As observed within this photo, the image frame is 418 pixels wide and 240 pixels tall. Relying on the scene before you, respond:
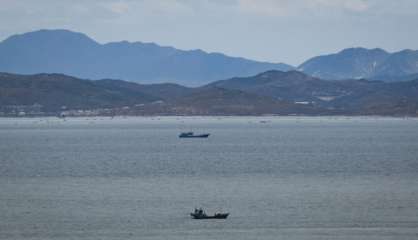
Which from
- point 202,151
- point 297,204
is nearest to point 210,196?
point 297,204

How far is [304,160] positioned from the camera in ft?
343

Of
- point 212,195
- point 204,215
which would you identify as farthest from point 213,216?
point 212,195

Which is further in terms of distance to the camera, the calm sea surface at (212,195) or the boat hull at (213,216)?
the boat hull at (213,216)

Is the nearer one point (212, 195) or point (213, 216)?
point (213, 216)

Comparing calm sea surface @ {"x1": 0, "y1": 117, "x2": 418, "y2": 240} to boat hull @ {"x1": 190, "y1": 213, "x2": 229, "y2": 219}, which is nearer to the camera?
calm sea surface @ {"x1": 0, "y1": 117, "x2": 418, "y2": 240}

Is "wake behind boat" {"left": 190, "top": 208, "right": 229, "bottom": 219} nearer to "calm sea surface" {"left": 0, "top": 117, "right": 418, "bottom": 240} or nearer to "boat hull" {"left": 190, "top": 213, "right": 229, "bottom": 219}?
"boat hull" {"left": 190, "top": 213, "right": 229, "bottom": 219}

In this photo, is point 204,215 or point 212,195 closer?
point 204,215

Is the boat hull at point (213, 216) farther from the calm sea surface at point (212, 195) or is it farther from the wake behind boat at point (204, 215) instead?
the calm sea surface at point (212, 195)

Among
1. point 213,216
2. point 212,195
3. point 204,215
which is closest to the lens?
point 204,215

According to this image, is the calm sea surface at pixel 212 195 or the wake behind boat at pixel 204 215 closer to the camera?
the calm sea surface at pixel 212 195

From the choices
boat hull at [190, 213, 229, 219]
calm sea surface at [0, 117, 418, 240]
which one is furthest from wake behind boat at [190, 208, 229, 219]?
calm sea surface at [0, 117, 418, 240]

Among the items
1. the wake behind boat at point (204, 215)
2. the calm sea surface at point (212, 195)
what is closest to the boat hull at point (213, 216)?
the wake behind boat at point (204, 215)

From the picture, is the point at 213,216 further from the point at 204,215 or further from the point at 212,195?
the point at 212,195

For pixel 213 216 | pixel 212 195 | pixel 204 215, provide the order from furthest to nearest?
pixel 212 195, pixel 213 216, pixel 204 215
